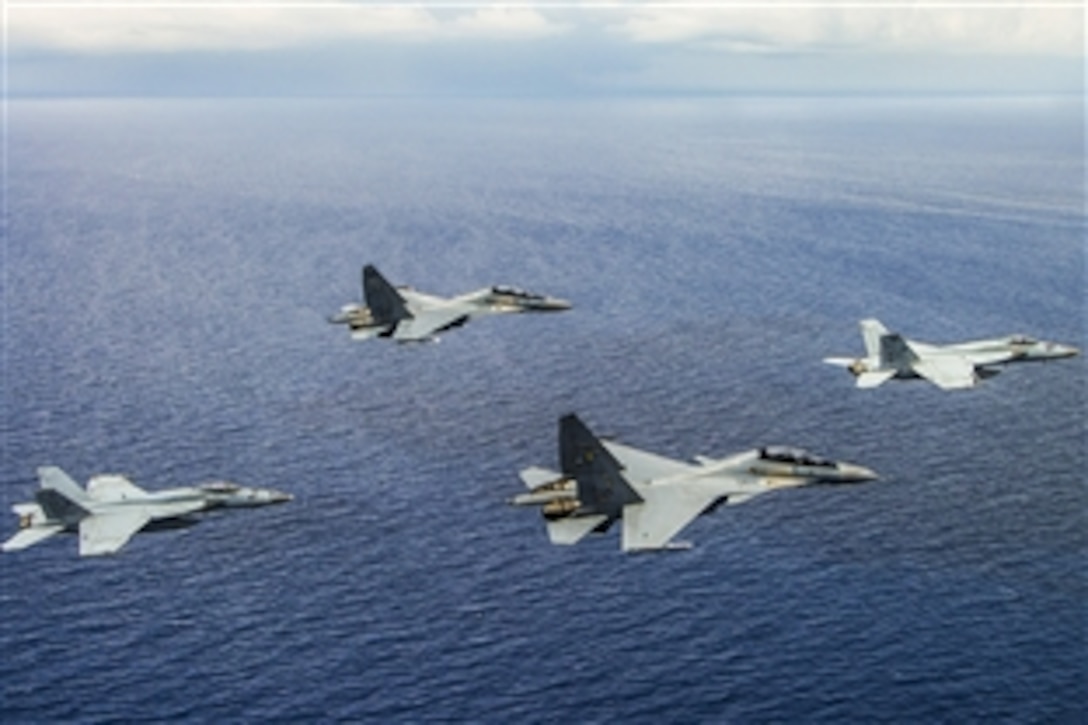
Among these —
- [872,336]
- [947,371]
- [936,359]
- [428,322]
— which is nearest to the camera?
[947,371]

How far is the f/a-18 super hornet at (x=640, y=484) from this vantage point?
92.6m

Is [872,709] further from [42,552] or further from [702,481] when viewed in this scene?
[42,552]

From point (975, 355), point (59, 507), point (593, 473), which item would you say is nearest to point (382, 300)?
point (59, 507)

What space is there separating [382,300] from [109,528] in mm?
44472

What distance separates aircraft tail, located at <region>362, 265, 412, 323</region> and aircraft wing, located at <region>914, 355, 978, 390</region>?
62.6 meters

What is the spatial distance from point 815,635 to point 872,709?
11.6 meters

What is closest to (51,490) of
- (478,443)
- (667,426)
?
(478,443)

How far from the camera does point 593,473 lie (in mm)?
93062

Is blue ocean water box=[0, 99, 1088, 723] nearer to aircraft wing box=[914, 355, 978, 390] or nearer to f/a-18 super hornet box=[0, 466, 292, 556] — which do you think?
f/a-18 super hornet box=[0, 466, 292, 556]

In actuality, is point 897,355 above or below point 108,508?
above

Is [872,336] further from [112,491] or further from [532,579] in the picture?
[112,491]

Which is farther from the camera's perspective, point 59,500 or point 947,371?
point 947,371

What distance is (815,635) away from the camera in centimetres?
11781

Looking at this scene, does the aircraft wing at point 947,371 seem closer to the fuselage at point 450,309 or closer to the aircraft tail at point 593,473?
the fuselage at point 450,309
